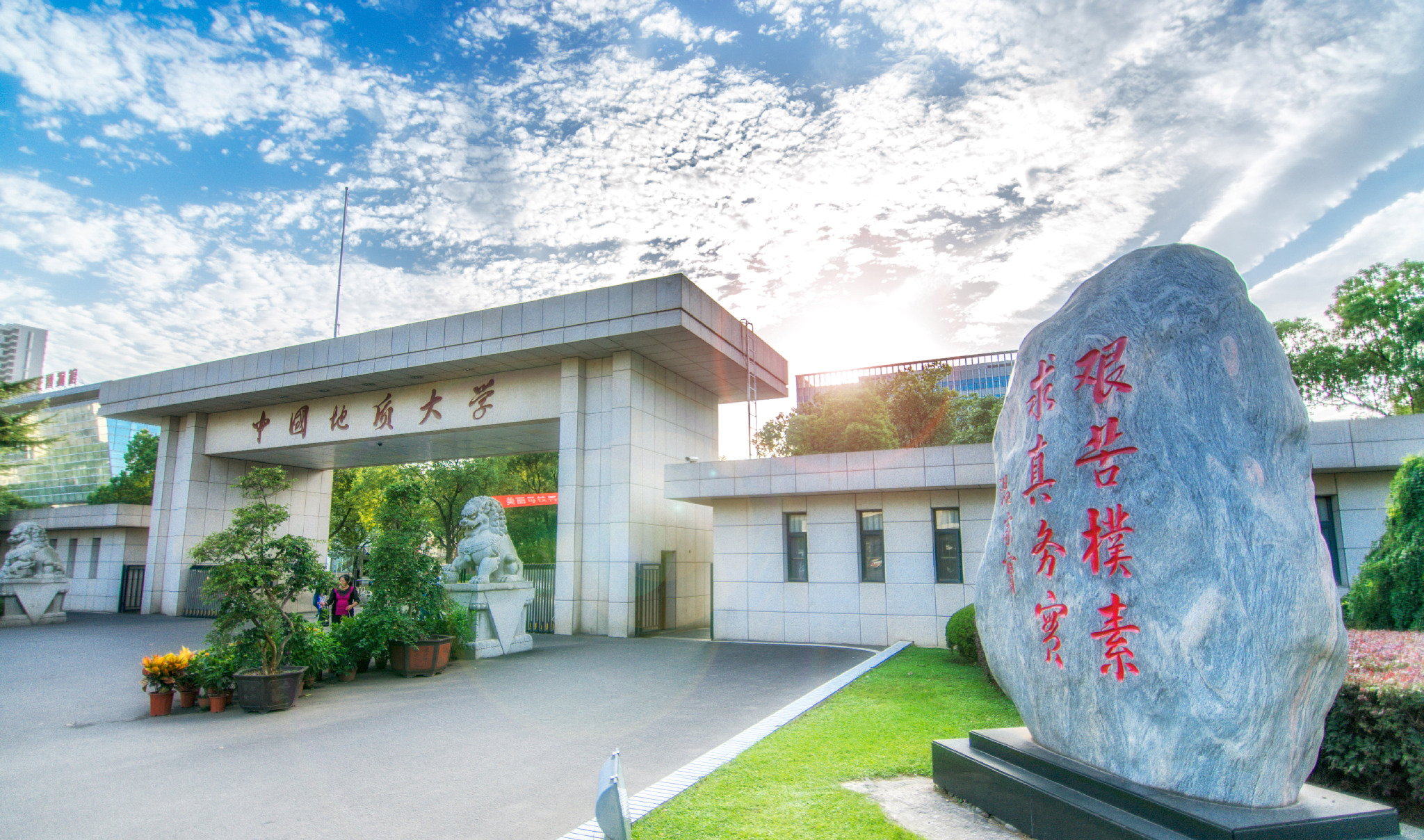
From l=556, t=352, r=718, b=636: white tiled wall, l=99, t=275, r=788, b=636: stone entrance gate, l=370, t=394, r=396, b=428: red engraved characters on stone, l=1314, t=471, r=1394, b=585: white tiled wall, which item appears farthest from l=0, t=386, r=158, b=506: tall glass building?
l=1314, t=471, r=1394, b=585: white tiled wall

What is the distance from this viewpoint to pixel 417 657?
9.75 m

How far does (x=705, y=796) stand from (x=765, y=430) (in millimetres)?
29870

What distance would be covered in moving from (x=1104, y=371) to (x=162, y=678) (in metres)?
9.26

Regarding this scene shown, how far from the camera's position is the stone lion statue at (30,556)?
17906 mm

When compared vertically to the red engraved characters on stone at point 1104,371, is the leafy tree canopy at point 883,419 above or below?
above

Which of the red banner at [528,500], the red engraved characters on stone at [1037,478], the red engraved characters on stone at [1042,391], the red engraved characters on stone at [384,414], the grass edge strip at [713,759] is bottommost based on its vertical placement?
the grass edge strip at [713,759]

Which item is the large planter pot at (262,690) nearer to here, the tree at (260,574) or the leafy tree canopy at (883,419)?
the tree at (260,574)

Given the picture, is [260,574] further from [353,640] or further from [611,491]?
[611,491]

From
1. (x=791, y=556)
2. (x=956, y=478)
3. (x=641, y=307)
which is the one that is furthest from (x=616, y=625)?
(x=956, y=478)

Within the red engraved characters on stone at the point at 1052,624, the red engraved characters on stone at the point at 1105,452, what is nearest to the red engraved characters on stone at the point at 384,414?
the red engraved characters on stone at the point at 1052,624

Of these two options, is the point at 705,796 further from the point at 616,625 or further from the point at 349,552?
the point at 616,625

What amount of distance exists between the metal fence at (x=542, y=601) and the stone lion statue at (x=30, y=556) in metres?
12.6

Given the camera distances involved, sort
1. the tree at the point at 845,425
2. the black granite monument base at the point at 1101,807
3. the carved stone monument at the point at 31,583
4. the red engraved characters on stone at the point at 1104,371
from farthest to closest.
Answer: the tree at the point at 845,425
the carved stone monument at the point at 31,583
the red engraved characters on stone at the point at 1104,371
the black granite monument base at the point at 1101,807

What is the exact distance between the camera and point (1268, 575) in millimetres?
3348
